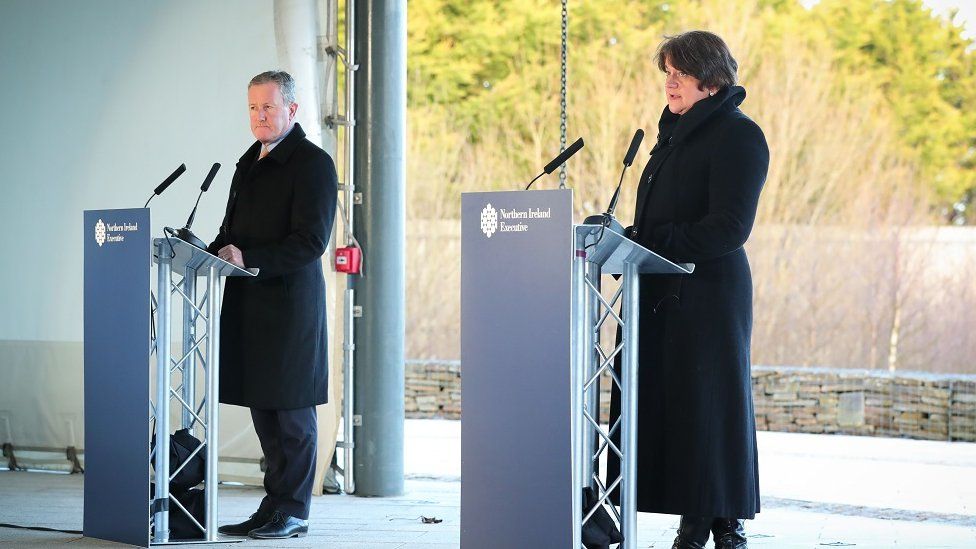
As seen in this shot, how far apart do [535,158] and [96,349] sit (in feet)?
29.5

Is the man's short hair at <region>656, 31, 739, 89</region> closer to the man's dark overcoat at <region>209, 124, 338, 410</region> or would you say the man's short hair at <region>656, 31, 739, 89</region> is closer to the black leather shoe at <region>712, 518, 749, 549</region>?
the black leather shoe at <region>712, 518, 749, 549</region>

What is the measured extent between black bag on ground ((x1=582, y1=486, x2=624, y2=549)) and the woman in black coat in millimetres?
221

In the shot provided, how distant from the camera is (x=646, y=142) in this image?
11.4 meters

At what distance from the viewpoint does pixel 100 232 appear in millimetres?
3926

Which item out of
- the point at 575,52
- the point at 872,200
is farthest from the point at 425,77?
the point at 872,200

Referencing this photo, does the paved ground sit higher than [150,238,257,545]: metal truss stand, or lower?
lower

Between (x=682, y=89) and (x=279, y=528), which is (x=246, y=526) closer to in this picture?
(x=279, y=528)

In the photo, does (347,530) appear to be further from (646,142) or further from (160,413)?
(646,142)

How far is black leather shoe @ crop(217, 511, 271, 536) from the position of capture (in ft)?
13.6

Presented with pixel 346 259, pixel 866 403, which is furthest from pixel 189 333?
pixel 866 403

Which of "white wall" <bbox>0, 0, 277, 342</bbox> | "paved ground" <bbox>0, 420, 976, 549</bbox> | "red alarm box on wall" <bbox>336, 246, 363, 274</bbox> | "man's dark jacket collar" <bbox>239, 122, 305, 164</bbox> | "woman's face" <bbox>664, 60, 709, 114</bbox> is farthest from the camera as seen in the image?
"white wall" <bbox>0, 0, 277, 342</bbox>


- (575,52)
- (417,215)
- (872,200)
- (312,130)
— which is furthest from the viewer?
(575,52)

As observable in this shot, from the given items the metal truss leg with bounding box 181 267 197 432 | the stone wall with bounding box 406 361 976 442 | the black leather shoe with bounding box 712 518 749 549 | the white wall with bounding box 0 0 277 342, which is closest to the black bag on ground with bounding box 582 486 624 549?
the black leather shoe with bounding box 712 518 749 549

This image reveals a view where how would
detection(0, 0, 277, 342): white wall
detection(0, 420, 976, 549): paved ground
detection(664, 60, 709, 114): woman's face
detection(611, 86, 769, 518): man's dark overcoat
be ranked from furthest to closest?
detection(0, 0, 277, 342): white wall, detection(0, 420, 976, 549): paved ground, detection(664, 60, 709, 114): woman's face, detection(611, 86, 769, 518): man's dark overcoat
